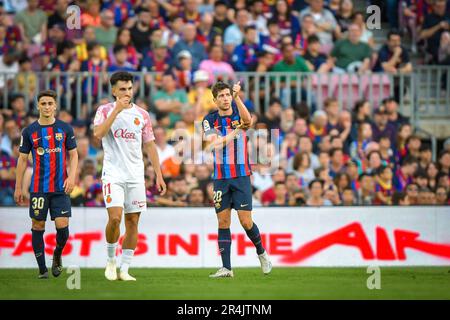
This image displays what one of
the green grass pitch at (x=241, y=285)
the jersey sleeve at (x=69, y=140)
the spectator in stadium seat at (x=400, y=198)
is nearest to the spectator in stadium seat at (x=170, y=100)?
the spectator in stadium seat at (x=400, y=198)

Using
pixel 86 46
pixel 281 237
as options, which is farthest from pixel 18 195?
pixel 86 46

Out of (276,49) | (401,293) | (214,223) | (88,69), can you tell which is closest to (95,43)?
(88,69)

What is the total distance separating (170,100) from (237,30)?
2503mm

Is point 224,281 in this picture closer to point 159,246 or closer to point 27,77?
point 159,246

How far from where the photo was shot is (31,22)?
74.0 ft

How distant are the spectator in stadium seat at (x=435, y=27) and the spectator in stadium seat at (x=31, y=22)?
7707mm

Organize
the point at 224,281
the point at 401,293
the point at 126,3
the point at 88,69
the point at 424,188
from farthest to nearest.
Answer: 1. the point at 126,3
2. the point at 88,69
3. the point at 424,188
4. the point at 224,281
5. the point at 401,293

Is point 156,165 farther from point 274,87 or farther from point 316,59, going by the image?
point 316,59

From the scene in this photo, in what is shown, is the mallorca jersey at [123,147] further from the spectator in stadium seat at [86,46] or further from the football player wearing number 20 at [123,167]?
the spectator in stadium seat at [86,46]

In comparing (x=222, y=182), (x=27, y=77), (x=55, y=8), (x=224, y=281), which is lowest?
(x=224, y=281)

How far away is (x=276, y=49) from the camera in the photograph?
73.8 feet

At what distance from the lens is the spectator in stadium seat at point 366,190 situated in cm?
1955

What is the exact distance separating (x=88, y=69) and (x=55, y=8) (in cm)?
204

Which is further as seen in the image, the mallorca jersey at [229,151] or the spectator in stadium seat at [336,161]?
the spectator in stadium seat at [336,161]
